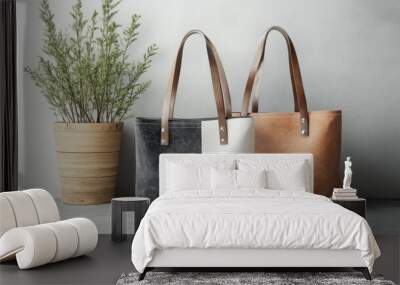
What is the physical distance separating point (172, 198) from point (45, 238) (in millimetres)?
791

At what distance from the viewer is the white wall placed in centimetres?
688

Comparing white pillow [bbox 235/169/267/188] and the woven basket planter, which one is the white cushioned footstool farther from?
the woven basket planter

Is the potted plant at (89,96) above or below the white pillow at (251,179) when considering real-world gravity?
above

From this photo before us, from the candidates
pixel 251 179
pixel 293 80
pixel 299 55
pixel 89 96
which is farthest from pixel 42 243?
pixel 299 55

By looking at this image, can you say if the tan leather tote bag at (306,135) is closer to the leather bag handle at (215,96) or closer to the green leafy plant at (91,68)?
the leather bag handle at (215,96)

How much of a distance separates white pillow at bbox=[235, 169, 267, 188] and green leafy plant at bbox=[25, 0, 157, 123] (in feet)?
7.22

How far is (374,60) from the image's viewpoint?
22.7 ft

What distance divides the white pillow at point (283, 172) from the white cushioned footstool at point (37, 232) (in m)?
1.25

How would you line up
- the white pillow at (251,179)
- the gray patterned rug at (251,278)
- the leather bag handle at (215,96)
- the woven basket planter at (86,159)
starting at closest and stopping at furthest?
the gray patterned rug at (251,278), the white pillow at (251,179), the leather bag handle at (215,96), the woven basket planter at (86,159)

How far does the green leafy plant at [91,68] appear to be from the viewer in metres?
6.45

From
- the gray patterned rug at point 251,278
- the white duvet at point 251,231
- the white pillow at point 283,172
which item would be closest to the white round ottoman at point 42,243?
the gray patterned rug at point 251,278

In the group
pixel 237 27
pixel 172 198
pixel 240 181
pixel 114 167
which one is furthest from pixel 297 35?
pixel 172 198

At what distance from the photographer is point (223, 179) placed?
4.62 m

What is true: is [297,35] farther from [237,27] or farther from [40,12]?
[40,12]
